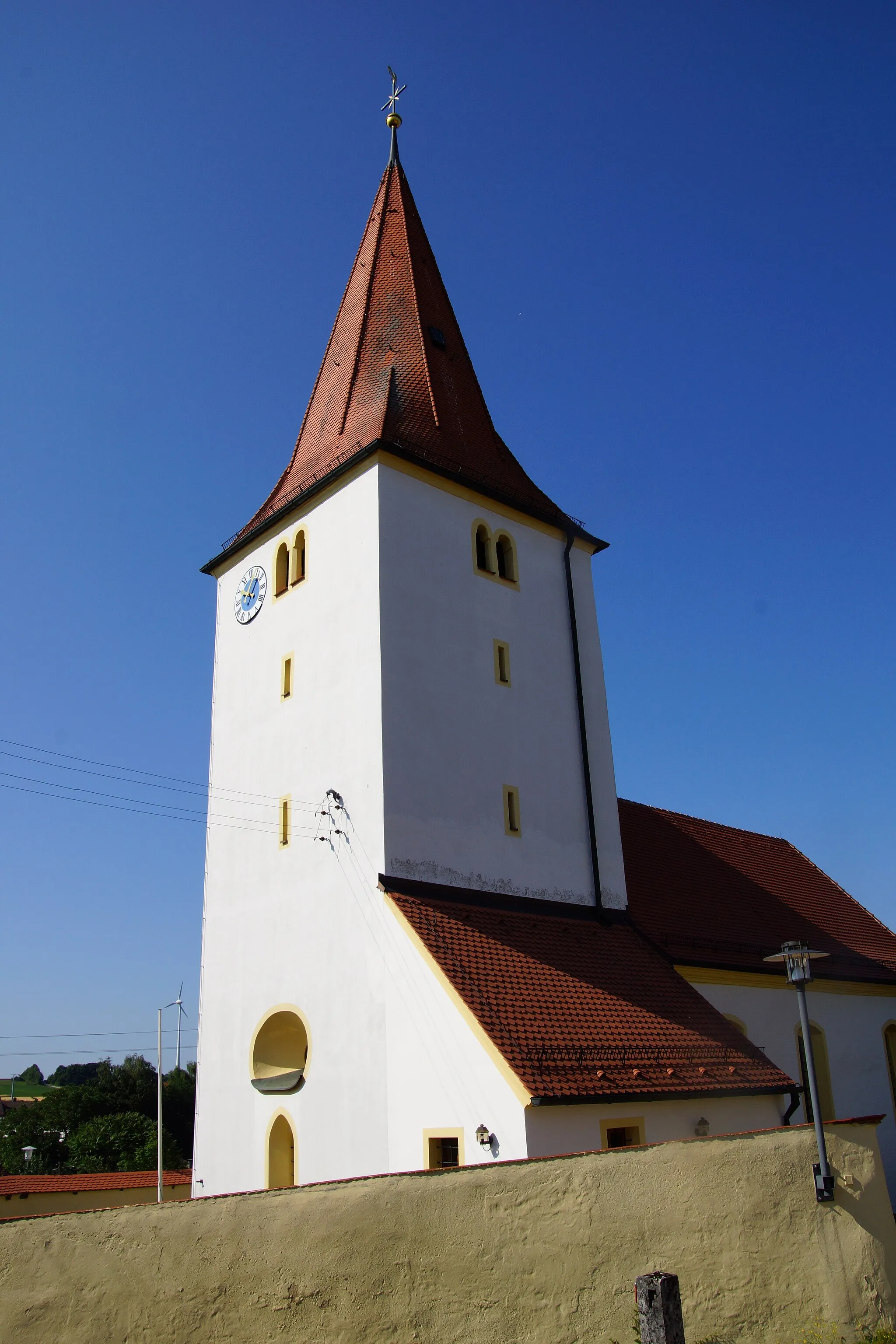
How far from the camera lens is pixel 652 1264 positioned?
7121 mm

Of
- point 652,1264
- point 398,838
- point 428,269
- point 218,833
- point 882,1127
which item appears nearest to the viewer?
point 652,1264

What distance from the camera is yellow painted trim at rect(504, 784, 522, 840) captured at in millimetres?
15781

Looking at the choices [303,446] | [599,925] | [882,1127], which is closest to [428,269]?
[303,446]

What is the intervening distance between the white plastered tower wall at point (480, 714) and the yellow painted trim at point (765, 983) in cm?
179

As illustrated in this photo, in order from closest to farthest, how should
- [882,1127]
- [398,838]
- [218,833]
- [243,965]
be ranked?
[398,838]
[243,965]
[218,833]
[882,1127]

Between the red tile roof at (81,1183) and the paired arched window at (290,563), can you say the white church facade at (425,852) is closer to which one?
the paired arched window at (290,563)

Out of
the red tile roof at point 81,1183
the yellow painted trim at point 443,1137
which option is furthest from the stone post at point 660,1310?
the red tile roof at point 81,1183

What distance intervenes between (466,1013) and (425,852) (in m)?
2.97

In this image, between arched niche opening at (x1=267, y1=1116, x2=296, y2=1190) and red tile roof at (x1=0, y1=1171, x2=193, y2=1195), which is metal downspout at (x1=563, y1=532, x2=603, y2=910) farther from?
red tile roof at (x1=0, y1=1171, x2=193, y2=1195)

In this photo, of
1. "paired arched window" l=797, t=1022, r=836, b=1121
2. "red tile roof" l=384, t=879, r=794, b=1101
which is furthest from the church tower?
"paired arched window" l=797, t=1022, r=836, b=1121

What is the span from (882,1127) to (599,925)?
25.3 ft

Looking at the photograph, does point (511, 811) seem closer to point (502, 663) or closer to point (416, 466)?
point (502, 663)

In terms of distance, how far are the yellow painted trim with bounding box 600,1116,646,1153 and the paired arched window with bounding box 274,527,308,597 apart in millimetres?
9556

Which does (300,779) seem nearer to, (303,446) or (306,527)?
(306,527)
